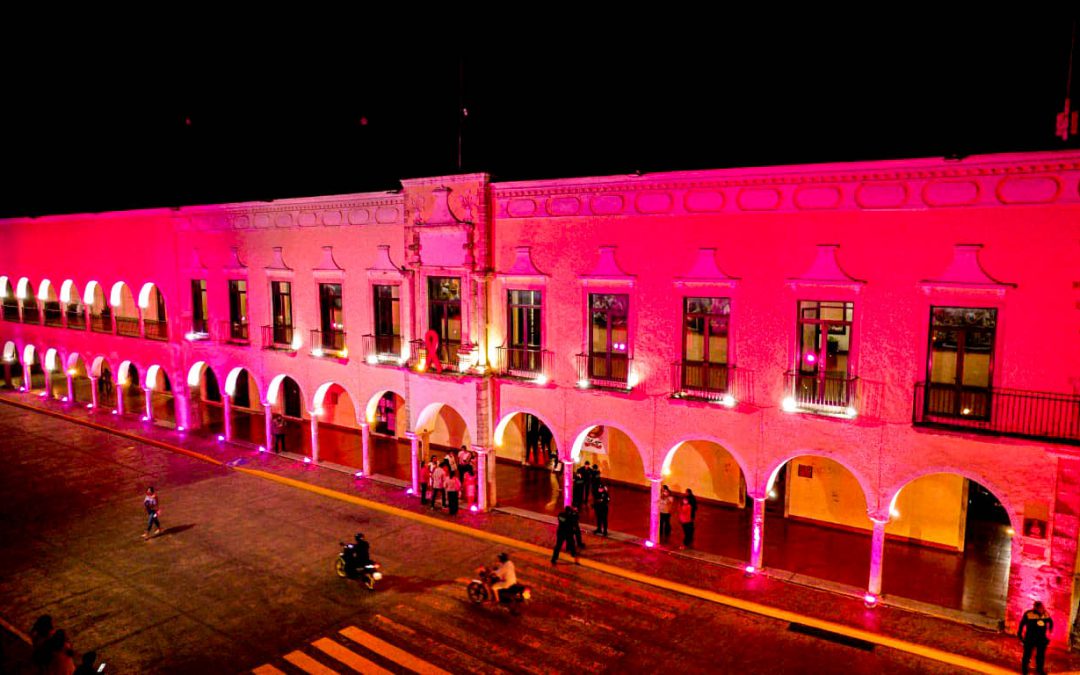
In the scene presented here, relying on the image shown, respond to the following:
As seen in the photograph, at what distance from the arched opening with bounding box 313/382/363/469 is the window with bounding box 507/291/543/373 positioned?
878cm

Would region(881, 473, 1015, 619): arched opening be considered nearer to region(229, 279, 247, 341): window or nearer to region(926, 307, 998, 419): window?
region(926, 307, 998, 419): window

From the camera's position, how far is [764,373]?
17.7 m

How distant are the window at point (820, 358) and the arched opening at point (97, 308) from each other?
1214 inches

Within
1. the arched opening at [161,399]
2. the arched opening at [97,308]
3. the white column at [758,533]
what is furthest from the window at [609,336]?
the arched opening at [97,308]

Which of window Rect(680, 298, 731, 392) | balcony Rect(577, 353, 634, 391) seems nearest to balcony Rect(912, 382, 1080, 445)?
window Rect(680, 298, 731, 392)

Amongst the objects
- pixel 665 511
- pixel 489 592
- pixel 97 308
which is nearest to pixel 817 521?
pixel 665 511

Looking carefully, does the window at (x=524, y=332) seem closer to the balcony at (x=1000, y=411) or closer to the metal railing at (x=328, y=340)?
the metal railing at (x=328, y=340)

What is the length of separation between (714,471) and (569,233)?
28.8 ft

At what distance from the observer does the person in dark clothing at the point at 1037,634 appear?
529 inches

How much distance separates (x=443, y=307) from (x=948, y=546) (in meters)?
15.7

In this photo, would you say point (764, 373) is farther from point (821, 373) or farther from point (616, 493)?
point (616, 493)

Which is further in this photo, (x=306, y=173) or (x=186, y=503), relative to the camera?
(x=306, y=173)

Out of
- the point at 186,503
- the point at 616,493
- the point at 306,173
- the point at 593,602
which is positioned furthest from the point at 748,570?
the point at 306,173

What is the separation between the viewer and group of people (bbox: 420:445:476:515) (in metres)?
21.7
